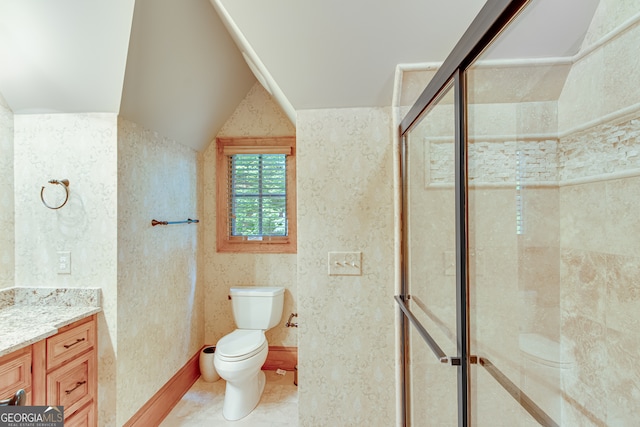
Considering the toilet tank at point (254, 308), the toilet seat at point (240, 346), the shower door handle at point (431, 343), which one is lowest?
the toilet seat at point (240, 346)

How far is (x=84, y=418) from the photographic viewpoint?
5.01 feet

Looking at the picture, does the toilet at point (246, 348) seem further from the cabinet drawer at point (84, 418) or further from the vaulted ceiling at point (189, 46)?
the vaulted ceiling at point (189, 46)

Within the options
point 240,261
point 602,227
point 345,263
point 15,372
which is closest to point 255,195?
point 240,261

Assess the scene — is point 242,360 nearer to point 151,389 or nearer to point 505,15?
point 151,389

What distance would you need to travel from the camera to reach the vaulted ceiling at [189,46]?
4.21 feet

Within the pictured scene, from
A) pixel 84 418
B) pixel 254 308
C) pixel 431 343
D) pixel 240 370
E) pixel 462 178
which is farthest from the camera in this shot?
pixel 254 308

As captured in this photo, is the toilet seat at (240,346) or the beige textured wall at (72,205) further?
the toilet seat at (240,346)

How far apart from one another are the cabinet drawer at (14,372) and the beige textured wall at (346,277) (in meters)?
1.23

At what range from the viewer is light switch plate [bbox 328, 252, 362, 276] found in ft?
5.49

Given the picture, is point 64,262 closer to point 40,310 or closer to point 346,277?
point 40,310

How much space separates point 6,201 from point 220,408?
1.86 metres

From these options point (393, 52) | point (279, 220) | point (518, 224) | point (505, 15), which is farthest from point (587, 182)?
point (279, 220)

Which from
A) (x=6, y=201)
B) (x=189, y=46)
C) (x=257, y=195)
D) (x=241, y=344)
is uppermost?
(x=189, y=46)

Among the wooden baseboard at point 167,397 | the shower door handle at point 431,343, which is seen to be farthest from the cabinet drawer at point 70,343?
the shower door handle at point 431,343
